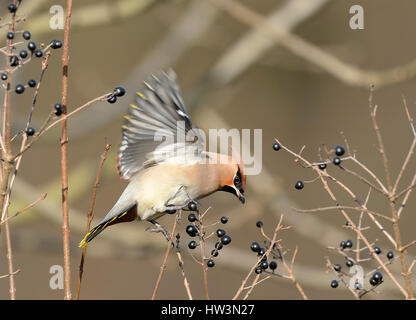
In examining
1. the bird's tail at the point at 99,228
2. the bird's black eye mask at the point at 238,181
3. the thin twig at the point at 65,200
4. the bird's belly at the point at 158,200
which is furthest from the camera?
the bird's black eye mask at the point at 238,181

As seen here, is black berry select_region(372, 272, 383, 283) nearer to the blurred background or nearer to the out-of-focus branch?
the out-of-focus branch

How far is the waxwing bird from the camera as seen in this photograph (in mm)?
3348

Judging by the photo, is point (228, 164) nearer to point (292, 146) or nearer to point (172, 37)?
point (172, 37)

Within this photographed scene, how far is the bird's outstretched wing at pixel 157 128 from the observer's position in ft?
10.8

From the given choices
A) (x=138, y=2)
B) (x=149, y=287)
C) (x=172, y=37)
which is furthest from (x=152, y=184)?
(x=149, y=287)

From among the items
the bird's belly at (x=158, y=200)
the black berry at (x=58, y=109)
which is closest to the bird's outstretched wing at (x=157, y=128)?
the bird's belly at (x=158, y=200)

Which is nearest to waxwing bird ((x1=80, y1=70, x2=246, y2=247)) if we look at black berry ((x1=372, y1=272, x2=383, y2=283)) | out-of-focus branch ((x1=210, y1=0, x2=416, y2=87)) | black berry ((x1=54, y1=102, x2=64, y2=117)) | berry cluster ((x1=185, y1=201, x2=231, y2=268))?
berry cluster ((x1=185, y1=201, x2=231, y2=268))

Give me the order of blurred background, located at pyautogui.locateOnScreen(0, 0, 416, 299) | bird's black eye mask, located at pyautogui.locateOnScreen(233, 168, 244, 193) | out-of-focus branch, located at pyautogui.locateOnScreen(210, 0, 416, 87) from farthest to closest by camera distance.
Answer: blurred background, located at pyautogui.locateOnScreen(0, 0, 416, 299) < out-of-focus branch, located at pyautogui.locateOnScreen(210, 0, 416, 87) < bird's black eye mask, located at pyautogui.locateOnScreen(233, 168, 244, 193)

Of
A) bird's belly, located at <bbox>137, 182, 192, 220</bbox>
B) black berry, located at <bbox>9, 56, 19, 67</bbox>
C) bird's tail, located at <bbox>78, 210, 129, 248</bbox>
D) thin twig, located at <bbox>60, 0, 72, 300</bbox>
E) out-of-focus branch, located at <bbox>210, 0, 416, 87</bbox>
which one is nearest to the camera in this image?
thin twig, located at <bbox>60, 0, 72, 300</bbox>

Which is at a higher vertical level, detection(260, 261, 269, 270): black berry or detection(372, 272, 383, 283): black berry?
detection(260, 261, 269, 270): black berry

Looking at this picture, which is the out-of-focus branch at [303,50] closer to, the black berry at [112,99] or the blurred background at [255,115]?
the blurred background at [255,115]

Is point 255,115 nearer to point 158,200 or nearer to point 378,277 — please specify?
point 158,200

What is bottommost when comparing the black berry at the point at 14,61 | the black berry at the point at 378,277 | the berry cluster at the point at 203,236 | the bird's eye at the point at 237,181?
the black berry at the point at 378,277

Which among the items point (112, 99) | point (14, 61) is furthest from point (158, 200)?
point (14, 61)
